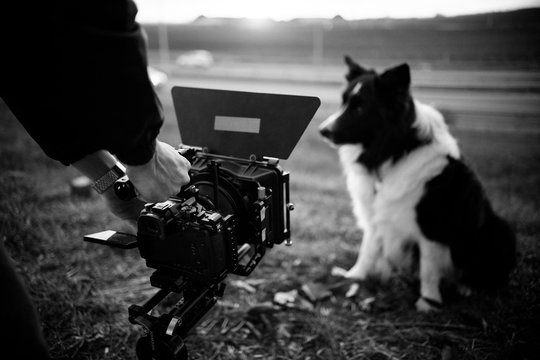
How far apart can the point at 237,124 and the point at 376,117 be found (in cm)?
134

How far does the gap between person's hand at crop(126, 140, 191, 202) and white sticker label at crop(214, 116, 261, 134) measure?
0.47 m

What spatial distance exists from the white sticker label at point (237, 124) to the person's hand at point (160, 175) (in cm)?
47

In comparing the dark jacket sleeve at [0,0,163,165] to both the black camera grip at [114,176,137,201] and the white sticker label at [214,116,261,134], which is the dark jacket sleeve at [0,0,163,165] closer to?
the black camera grip at [114,176,137,201]

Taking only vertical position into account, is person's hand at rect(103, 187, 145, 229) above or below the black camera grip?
below

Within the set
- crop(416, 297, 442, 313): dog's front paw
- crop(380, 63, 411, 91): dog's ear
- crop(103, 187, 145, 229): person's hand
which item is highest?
crop(380, 63, 411, 91): dog's ear

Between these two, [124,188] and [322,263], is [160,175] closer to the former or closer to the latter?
[124,188]

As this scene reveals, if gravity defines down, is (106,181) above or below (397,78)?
below

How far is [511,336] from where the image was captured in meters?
2.16

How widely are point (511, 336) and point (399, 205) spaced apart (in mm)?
1061

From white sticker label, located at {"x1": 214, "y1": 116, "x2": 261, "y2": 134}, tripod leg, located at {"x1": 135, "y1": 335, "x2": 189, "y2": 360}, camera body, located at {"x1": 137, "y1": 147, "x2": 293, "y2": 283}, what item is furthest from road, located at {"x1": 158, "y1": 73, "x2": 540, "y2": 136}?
tripod leg, located at {"x1": 135, "y1": 335, "x2": 189, "y2": 360}

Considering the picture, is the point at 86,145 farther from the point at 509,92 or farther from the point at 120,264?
the point at 509,92

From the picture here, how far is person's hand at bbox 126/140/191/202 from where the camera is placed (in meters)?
1.22

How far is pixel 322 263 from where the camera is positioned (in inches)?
128

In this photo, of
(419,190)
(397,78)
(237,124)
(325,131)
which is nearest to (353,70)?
(397,78)
